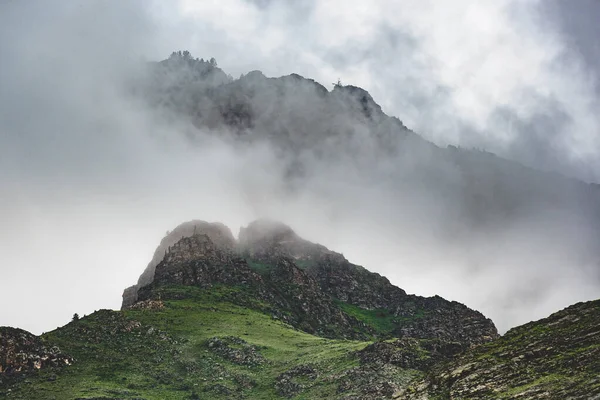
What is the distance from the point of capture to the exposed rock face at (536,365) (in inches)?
1379

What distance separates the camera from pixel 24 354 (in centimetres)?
13562

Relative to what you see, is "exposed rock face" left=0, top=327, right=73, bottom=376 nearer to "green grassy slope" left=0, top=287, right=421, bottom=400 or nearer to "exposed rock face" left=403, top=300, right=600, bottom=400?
"green grassy slope" left=0, top=287, right=421, bottom=400

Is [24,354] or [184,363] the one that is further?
[184,363]

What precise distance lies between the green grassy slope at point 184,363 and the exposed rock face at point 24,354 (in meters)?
4.10

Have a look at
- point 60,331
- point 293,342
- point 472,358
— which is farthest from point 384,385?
point 60,331

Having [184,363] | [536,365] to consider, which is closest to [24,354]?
[184,363]

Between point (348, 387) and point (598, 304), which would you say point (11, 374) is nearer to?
point (348, 387)

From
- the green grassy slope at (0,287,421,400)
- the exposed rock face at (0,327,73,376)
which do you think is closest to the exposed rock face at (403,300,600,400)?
the green grassy slope at (0,287,421,400)

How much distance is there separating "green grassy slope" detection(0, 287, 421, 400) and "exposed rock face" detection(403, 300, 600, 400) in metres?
85.2

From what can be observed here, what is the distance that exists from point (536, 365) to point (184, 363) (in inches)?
5232

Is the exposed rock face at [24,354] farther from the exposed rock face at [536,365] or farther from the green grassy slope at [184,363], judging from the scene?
the exposed rock face at [536,365]

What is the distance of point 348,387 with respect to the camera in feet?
416

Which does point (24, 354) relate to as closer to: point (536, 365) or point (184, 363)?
point (184, 363)

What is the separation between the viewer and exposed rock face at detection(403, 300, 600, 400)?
115 ft
